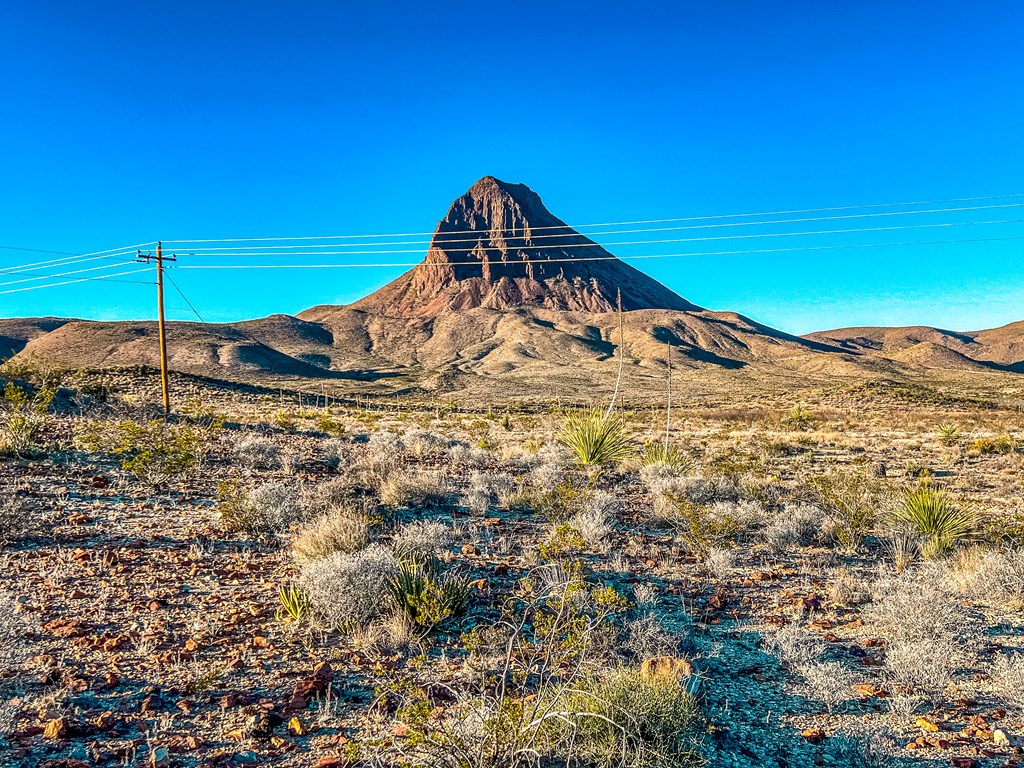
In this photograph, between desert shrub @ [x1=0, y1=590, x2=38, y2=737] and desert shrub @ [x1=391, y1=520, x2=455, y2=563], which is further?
desert shrub @ [x1=391, y1=520, x2=455, y2=563]

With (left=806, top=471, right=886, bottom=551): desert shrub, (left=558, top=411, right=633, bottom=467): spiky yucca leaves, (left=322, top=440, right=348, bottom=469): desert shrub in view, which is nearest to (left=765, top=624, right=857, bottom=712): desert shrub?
(left=806, top=471, right=886, bottom=551): desert shrub

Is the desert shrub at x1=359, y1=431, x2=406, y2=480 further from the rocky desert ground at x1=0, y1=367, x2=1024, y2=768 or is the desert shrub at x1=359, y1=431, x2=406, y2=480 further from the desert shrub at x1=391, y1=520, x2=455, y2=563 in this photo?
the desert shrub at x1=391, y1=520, x2=455, y2=563

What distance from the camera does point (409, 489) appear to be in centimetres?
955

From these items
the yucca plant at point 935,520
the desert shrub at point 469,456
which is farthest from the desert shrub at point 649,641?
the desert shrub at point 469,456

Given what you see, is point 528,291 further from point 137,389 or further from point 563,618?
point 563,618

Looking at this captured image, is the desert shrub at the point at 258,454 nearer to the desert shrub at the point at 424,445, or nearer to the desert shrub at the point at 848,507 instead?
the desert shrub at the point at 424,445

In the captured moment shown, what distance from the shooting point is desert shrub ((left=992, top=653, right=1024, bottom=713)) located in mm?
4461

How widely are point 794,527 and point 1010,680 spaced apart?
3.90m

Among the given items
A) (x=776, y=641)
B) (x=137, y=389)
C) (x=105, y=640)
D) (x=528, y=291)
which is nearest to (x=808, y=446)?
(x=776, y=641)

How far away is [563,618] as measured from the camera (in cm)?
543

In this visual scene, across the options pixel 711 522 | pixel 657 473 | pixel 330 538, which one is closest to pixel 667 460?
pixel 657 473

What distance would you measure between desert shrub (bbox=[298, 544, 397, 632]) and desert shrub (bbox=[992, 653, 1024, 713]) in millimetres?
5012

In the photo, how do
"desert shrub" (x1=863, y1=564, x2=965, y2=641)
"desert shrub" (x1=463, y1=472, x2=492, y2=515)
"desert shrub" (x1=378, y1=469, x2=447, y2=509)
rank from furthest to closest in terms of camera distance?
"desert shrub" (x1=463, y1=472, x2=492, y2=515), "desert shrub" (x1=378, y1=469, x2=447, y2=509), "desert shrub" (x1=863, y1=564, x2=965, y2=641)

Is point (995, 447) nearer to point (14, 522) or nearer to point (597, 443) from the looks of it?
point (597, 443)
